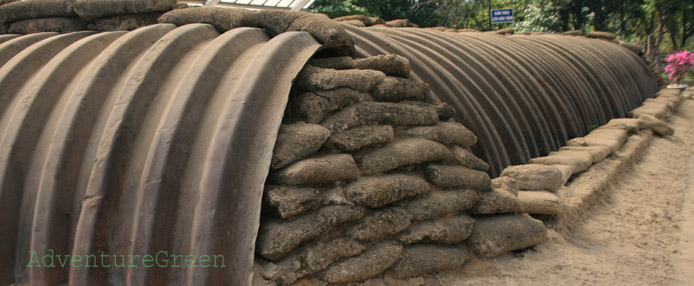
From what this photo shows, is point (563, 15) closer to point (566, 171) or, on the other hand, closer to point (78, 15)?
point (566, 171)

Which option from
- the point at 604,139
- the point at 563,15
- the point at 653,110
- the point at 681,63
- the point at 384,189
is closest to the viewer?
the point at 384,189

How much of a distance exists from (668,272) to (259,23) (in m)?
2.52

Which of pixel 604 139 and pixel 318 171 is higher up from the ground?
pixel 318 171

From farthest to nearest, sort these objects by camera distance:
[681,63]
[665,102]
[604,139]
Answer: [681,63]
[665,102]
[604,139]

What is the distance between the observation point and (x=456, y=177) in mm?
2457

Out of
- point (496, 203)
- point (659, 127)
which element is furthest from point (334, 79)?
point (659, 127)

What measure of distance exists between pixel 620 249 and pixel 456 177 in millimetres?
1143

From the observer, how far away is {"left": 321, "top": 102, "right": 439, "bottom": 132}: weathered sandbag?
222cm

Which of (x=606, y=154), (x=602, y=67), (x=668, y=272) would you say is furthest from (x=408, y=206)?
(x=602, y=67)

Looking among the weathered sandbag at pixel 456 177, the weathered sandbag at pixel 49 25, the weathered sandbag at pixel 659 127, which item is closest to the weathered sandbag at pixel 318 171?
the weathered sandbag at pixel 456 177

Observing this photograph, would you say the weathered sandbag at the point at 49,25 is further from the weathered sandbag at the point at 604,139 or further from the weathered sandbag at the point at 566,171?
the weathered sandbag at the point at 604,139

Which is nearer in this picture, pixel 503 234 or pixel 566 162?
pixel 503 234

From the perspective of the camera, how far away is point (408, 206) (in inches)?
87.8

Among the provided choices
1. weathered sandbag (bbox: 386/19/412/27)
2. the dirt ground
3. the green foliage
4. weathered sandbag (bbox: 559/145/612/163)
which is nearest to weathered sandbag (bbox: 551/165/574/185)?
the dirt ground
